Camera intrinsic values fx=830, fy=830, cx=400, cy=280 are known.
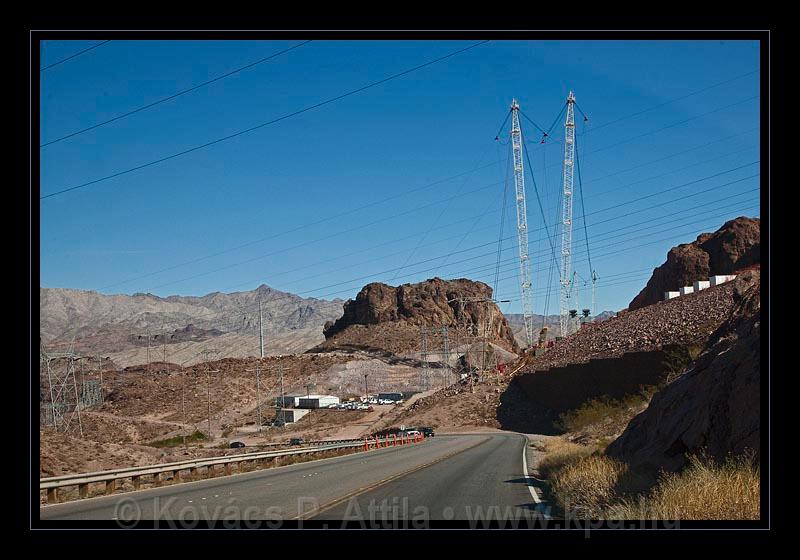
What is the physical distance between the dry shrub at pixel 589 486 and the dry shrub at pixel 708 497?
1562 millimetres

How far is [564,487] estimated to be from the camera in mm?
19328

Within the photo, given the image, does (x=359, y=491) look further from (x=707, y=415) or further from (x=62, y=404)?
(x=62, y=404)

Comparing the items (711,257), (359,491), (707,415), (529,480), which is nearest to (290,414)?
(711,257)

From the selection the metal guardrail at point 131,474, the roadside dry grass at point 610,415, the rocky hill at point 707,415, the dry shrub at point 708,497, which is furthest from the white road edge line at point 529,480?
the metal guardrail at point 131,474

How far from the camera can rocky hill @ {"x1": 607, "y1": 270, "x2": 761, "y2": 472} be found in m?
15.3

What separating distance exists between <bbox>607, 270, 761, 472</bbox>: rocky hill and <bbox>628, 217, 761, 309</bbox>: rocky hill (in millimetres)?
115920

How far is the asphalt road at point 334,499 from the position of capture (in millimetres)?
15367

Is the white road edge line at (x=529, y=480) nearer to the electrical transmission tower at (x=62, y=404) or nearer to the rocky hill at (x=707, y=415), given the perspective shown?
the rocky hill at (x=707, y=415)

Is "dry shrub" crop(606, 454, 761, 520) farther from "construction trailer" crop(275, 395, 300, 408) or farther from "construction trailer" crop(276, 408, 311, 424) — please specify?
"construction trailer" crop(275, 395, 300, 408)

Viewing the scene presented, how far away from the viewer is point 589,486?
17.9m

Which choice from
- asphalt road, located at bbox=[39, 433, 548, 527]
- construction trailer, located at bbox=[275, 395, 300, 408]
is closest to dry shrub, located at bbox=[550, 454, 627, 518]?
asphalt road, located at bbox=[39, 433, 548, 527]

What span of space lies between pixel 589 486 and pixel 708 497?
6.08m
